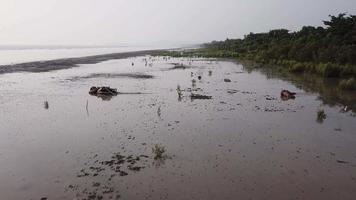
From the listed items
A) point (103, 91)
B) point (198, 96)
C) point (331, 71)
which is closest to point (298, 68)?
point (331, 71)

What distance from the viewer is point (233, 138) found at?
20234 millimetres

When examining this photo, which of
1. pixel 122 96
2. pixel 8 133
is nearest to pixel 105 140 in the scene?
pixel 8 133

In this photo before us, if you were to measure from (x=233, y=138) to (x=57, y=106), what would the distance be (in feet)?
48.2

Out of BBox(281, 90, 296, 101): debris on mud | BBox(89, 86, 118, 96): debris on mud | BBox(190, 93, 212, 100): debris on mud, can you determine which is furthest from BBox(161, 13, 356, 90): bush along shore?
BBox(89, 86, 118, 96): debris on mud

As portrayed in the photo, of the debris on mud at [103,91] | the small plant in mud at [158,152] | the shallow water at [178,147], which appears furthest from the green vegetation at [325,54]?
the small plant in mud at [158,152]

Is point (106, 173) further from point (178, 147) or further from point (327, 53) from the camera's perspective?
point (327, 53)

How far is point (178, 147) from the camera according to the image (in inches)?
727

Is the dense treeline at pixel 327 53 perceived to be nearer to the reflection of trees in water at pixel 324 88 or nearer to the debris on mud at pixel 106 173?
the reflection of trees in water at pixel 324 88

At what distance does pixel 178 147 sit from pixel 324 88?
82.6ft

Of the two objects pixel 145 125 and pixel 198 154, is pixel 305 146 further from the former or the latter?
pixel 145 125

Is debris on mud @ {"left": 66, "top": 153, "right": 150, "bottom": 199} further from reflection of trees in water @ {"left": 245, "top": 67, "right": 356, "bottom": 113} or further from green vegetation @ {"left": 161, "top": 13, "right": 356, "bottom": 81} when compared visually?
green vegetation @ {"left": 161, "top": 13, "right": 356, "bottom": 81}

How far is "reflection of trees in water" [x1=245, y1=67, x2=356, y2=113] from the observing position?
102 feet

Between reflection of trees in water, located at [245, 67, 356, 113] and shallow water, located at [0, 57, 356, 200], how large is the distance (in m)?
0.75

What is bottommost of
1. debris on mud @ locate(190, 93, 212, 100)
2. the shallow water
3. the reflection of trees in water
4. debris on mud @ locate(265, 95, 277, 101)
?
the reflection of trees in water
